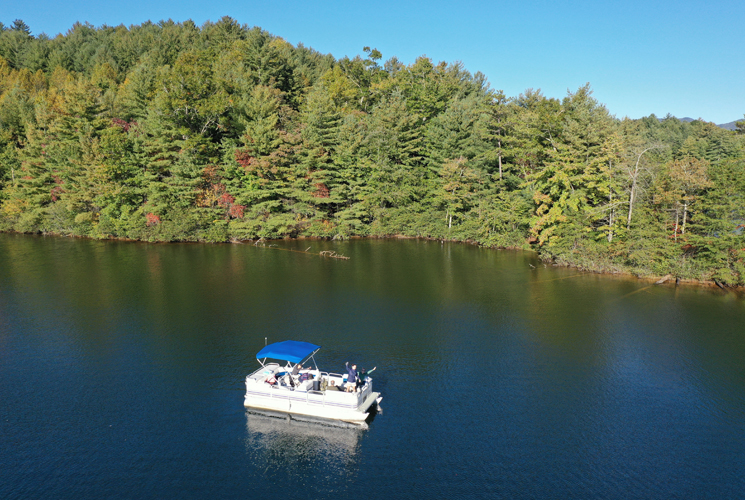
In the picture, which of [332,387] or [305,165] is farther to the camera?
[305,165]

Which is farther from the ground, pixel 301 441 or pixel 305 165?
pixel 305 165

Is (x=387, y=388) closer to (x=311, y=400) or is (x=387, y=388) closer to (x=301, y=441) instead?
(x=311, y=400)

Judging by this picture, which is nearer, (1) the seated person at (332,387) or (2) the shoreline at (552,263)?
(1) the seated person at (332,387)

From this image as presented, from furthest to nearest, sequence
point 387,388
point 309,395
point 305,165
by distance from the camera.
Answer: point 305,165 < point 387,388 < point 309,395

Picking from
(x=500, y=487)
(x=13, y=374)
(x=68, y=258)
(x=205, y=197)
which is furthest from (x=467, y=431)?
(x=205, y=197)

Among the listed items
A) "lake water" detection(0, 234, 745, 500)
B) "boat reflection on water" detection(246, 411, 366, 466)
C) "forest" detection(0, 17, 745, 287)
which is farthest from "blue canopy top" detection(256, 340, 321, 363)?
"forest" detection(0, 17, 745, 287)

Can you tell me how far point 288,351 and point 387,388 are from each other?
4946 millimetres

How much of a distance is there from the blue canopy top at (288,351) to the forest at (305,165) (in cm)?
3476

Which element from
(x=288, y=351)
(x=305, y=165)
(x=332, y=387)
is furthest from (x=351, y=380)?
(x=305, y=165)

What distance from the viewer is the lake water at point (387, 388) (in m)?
15.9

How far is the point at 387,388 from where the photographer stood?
22016mm

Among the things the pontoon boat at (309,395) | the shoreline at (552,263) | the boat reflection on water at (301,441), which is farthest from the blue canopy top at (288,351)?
the shoreline at (552,263)

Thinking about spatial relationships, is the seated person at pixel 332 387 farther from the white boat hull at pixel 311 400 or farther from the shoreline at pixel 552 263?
the shoreline at pixel 552 263

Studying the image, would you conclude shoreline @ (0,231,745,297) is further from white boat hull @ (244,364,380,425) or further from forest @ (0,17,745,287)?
white boat hull @ (244,364,380,425)
